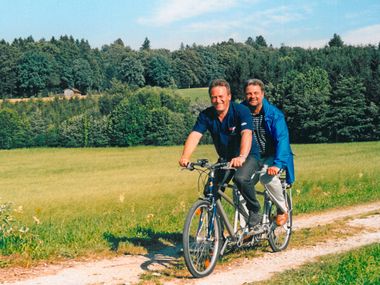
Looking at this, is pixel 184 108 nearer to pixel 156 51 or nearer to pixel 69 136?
pixel 69 136

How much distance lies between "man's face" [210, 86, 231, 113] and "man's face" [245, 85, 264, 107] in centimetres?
93

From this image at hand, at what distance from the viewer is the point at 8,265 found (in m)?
6.33

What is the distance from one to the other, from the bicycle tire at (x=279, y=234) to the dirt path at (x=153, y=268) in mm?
125

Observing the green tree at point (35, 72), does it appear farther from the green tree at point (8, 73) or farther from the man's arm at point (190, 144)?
the man's arm at point (190, 144)

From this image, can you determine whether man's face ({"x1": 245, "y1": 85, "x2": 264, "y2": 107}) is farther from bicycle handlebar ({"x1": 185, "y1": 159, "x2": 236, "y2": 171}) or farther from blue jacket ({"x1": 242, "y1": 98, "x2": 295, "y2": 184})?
bicycle handlebar ({"x1": 185, "y1": 159, "x2": 236, "y2": 171})

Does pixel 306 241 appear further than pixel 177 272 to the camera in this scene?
Yes

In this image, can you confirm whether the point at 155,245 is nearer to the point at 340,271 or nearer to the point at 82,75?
the point at 340,271

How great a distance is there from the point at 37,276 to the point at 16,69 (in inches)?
5080

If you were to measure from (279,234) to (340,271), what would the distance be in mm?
1938

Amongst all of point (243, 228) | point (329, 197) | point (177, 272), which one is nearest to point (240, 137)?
point (243, 228)

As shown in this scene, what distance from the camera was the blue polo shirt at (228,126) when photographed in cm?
634

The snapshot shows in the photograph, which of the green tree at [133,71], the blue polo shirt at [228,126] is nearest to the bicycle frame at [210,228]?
the blue polo shirt at [228,126]

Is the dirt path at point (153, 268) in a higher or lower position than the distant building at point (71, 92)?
lower

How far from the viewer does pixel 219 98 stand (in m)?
6.27
